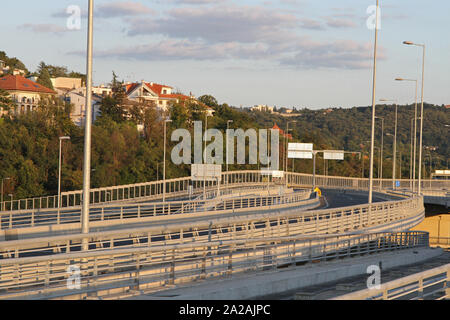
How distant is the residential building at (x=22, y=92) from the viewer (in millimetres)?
112000

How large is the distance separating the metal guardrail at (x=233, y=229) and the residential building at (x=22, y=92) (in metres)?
76.0

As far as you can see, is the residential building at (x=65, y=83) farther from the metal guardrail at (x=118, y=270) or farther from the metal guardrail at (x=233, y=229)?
the metal guardrail at (x=118, y=270)

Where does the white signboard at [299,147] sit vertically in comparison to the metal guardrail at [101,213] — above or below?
above

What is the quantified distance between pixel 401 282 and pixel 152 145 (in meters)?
103

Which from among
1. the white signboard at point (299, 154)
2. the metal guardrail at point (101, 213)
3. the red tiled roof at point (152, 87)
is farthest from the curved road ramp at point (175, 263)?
the red tiled roof at point (152, 87)

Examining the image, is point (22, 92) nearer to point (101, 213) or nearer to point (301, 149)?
point (301, 149)

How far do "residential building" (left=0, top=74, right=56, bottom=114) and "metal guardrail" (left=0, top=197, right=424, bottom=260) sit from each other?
7602cm

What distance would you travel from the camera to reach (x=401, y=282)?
9750 millimetres

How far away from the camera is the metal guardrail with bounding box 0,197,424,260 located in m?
16.3

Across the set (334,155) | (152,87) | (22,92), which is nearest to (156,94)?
(152,87)

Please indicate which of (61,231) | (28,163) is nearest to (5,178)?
(28,163)

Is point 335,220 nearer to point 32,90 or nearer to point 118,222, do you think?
point 118,222

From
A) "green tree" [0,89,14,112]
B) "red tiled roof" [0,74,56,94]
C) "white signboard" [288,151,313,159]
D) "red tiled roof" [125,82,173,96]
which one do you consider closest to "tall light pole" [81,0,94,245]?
"white signboard" [288,151,313,159]

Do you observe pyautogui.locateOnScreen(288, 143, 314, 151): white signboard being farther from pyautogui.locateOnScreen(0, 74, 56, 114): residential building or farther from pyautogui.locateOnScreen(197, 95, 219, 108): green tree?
pyautogui.locateOnScreen(197, 95, 219, 108): green tree
